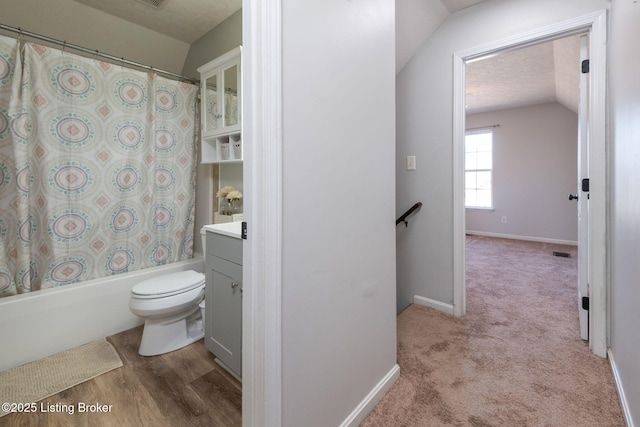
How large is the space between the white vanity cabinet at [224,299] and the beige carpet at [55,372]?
637 millimetres

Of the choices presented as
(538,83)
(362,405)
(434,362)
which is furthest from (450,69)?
(538,83)

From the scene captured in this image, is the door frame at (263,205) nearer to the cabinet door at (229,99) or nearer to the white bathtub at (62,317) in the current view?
the cabinet door at (229,99)

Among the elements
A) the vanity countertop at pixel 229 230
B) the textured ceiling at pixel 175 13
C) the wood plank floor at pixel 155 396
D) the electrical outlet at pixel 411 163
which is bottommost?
the wood plank floor at pixel 155 396

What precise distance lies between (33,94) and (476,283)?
12.9ft

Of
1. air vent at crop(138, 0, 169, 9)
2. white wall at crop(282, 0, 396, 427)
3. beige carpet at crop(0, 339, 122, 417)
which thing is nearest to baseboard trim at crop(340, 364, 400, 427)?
white wall at crop(282, 0, 396, 427)

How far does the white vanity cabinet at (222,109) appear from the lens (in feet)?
7.13

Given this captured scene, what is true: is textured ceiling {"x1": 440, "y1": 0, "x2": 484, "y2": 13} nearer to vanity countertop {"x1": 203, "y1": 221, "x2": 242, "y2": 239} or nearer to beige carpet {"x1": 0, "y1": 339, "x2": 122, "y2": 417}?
vanity countertop {"x1": 203, "y1": 221, "x2": 242, "y2": 239}

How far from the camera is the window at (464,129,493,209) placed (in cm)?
559

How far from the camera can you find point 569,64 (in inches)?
114

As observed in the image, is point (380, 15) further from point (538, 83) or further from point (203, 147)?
point (538, 83)

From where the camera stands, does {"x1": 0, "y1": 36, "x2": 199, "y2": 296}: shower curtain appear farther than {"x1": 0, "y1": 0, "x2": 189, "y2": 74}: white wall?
No

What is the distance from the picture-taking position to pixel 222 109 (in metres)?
2.25

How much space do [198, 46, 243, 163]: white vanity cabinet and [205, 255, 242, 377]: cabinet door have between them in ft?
2.99

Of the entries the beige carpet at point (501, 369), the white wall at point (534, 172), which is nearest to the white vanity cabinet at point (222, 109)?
the beige carpet at point (501, 369)
